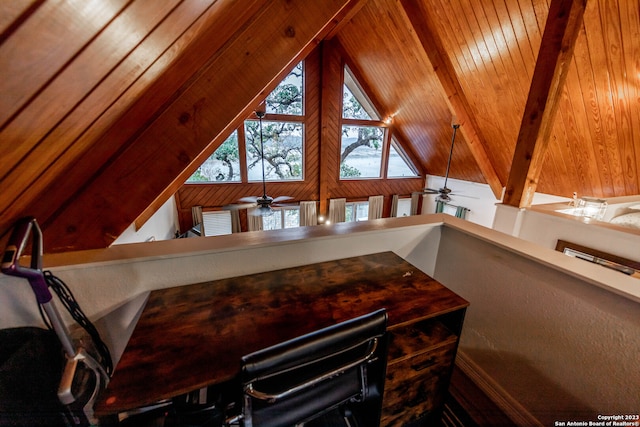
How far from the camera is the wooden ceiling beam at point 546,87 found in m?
1.66

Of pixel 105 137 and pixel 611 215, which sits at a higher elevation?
pixel 105 137

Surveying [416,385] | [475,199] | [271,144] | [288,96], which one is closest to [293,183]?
[271,144]

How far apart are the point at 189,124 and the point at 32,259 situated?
2.44 feet

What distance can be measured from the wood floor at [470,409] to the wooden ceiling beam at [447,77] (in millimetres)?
3935

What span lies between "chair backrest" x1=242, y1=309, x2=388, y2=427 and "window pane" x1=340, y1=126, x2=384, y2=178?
237 inches

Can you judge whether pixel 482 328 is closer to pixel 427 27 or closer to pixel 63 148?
pixel 63 148

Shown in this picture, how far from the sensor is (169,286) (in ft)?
4.18

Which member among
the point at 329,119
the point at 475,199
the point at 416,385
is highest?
the point at 329,119

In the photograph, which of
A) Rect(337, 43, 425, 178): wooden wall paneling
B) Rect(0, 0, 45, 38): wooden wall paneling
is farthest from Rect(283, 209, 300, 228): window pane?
Rect(0, 0, 45, 38): wooden wall paneling

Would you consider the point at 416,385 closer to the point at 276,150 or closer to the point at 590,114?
the point at 590,114

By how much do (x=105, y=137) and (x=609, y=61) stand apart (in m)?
4.10

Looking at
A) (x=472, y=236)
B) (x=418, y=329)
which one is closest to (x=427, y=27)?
(x=472, y=236)

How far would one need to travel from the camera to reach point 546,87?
1.77m

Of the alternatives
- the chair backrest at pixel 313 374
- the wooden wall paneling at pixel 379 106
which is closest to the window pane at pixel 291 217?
the wooden wall paneling at pixel 379 106
